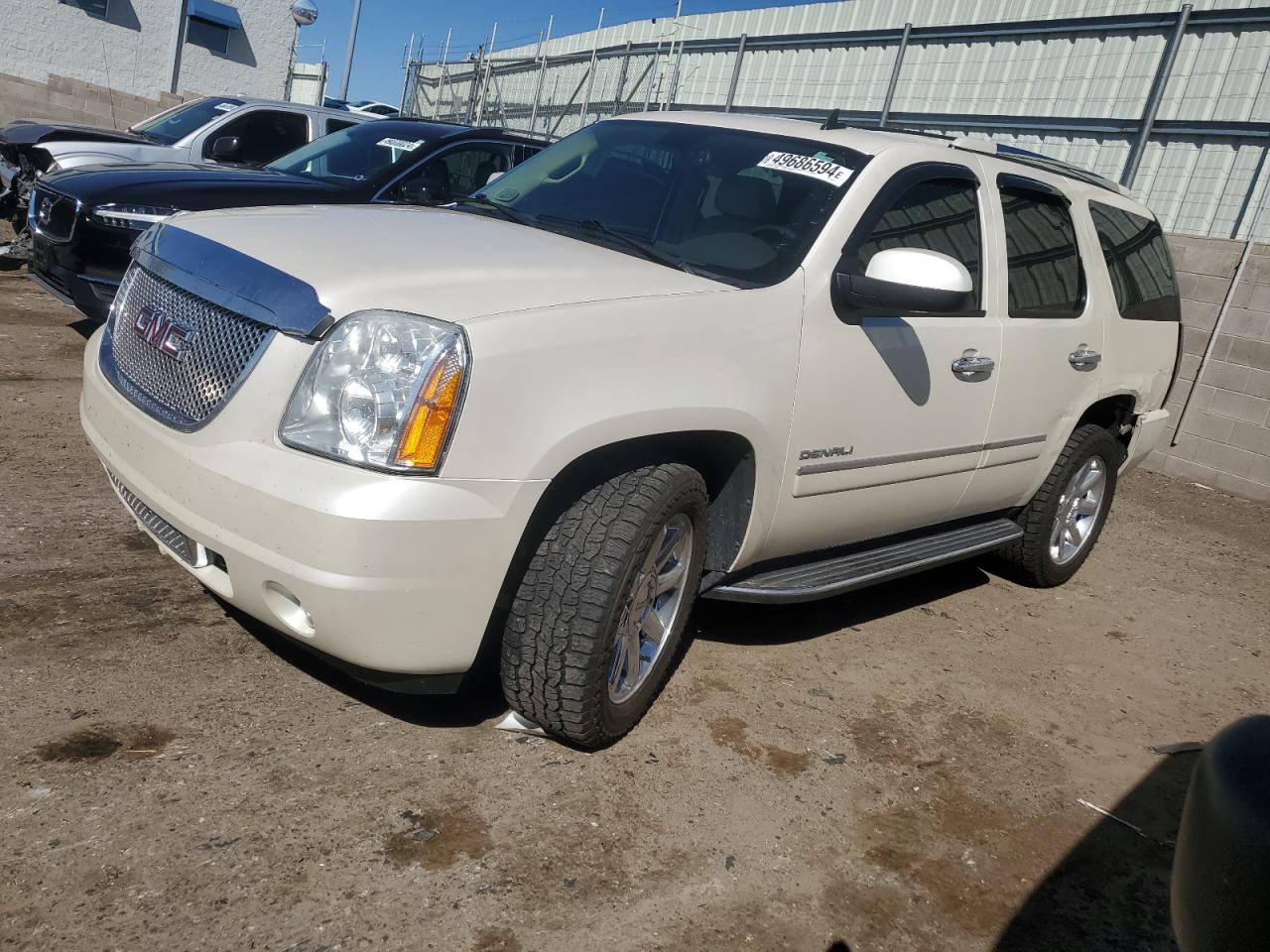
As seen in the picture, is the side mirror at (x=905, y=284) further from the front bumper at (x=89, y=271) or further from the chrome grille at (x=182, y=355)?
the front bumper at (x=89, y=271)

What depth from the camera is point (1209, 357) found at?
8.51m

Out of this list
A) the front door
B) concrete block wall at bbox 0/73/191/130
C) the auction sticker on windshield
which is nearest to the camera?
the front door

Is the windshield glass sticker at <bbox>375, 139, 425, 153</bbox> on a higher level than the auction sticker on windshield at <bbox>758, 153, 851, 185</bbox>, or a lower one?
lower

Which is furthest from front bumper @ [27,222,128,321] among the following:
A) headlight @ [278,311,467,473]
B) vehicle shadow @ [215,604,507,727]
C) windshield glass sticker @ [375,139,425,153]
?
headlight @ [278,311,467,473]

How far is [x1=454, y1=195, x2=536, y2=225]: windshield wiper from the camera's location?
13.0 ft

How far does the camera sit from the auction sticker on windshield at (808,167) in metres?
3.75

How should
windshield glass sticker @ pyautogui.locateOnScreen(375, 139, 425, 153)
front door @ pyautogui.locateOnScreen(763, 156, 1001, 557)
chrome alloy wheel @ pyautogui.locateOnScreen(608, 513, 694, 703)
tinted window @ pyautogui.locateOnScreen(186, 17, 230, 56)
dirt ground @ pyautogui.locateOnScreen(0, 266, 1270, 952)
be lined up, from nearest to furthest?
dirt ground @ pyautogui.locateOnScreen(0, 266, 1270, 952)
chrome alloy wheel @ pyautogui.locateOnScreen(608, 513, 694, 703)
front door @ pyautogui.locateOnScreen(763, 156, 1001, 557)
windshield glass sticker @ pyautogui.locateOnScreen(375, 139, 425, 153)
tinted window @ pyautogui.locateOnScreen(186, 17, 230, 56)

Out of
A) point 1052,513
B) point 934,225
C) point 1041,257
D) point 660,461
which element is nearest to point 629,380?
point 660,461

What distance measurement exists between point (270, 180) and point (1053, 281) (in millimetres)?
4575

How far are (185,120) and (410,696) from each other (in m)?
8.45

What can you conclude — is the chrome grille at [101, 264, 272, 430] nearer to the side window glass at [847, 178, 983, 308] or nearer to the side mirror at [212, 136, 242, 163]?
the side window glass at [847, 178, 983, 308]

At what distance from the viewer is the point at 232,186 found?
6.50 metres

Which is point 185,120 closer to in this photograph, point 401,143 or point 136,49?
point 401,143

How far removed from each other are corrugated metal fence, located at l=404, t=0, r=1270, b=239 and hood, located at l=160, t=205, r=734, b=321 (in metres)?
6.89
